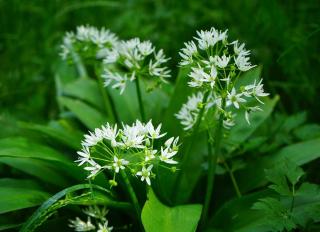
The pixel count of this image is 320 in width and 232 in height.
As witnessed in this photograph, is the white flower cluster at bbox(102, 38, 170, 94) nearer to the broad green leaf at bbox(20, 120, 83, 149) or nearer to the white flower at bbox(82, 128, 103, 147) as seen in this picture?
the broad green leaf at bbox(20, 120, 83, 149)

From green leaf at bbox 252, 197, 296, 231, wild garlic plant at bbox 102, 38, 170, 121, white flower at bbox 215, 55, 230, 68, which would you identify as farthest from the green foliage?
white flower at bbox 215, 55, 230, 68

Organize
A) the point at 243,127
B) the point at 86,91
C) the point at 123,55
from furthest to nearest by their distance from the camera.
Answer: the point at 86,91 → the point at 243,127 → the point at 123,55

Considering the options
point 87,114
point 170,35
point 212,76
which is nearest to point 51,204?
point 212,76

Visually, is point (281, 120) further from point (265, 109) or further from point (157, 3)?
point (157, 3)

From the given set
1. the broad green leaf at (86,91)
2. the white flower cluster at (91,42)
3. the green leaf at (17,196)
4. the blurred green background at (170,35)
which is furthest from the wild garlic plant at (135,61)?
the blurred green background at (170,35)

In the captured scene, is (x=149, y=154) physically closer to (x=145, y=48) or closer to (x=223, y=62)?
(x=223, y=62)

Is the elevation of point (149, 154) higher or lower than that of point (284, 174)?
higher

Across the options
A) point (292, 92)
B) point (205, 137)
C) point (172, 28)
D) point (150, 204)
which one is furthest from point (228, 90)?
point (172, 28)
